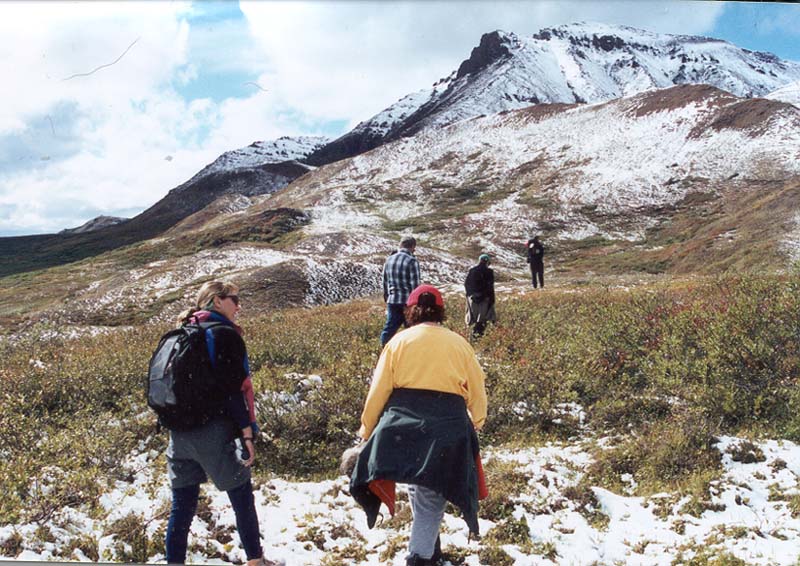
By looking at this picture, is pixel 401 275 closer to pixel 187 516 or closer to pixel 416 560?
pixel 416 560

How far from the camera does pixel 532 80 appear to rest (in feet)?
492

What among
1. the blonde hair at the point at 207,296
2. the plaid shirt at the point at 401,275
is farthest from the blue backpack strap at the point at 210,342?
the plaid shirt at the point at 401,275

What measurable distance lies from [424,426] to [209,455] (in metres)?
1.84

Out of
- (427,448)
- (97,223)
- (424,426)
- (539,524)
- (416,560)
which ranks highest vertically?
(97,223)

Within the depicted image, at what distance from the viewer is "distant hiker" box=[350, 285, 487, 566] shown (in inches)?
164

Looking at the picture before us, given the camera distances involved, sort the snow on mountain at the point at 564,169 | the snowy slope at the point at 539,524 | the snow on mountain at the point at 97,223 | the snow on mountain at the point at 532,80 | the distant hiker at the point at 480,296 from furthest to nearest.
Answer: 1. the snow on mountain at the point at 97,223
2. the snow on mountain at the point at 532,80
3. the snow on mountain at the point at 564,169
4. the distant hiker at the point at 480,296
5. the snowy slope at the point at 539,524

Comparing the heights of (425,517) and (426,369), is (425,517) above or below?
below

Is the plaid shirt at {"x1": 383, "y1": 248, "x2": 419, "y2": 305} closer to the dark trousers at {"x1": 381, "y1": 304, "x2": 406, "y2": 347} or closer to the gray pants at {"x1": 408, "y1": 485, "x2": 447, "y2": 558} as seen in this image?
the dark trousers at {"x1": 381, "y1": 304, "x2": 406, "y2": 347}

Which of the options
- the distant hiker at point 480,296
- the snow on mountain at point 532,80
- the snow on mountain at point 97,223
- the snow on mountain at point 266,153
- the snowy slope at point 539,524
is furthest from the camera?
the snow on mountain at point 97,223

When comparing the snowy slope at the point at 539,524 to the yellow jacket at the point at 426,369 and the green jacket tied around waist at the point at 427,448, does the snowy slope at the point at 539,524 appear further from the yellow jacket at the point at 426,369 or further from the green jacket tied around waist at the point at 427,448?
the yellow jacket at the point at 426,369

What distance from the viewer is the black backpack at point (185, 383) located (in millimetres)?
4160

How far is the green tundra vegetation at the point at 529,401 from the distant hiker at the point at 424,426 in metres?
1.28

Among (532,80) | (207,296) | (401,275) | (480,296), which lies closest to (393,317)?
(401,275)

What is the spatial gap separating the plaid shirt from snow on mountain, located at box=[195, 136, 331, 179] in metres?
140
